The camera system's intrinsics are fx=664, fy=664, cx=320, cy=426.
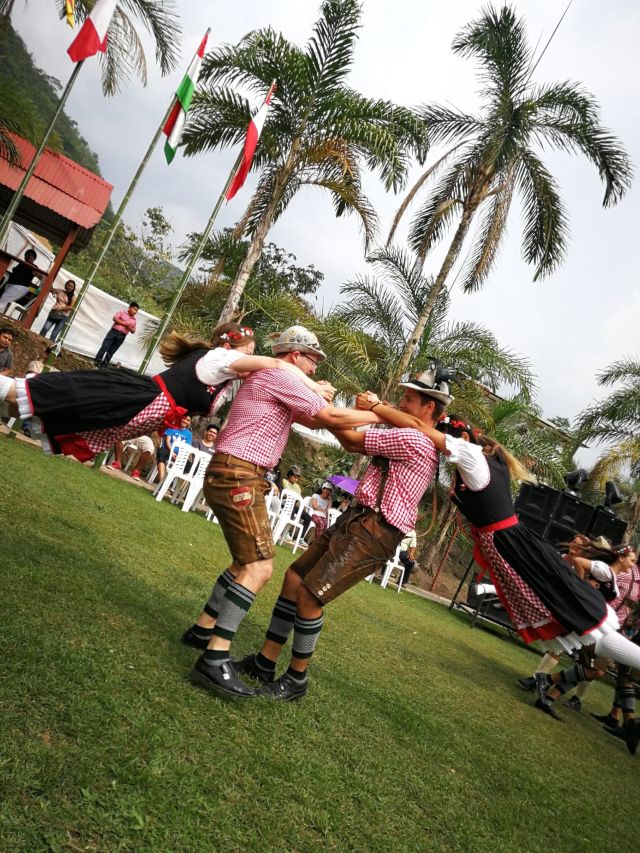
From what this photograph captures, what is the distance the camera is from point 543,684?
Answer: 727 cm

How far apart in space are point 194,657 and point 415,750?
1.45 meters

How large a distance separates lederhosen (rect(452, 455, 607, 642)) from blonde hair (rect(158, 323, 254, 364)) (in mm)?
1624

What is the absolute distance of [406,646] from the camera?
7.58 metres

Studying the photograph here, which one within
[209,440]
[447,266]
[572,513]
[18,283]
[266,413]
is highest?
[447,266]

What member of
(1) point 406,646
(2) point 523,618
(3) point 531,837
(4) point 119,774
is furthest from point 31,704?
(1) point 406,646

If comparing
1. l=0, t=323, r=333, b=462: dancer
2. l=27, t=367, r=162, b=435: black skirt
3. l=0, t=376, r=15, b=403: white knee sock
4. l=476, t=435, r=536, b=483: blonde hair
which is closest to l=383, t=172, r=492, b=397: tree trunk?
l=476, t=435, r=536, b=483: blonde hair

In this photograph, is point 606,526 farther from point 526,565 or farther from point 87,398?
point 87,398

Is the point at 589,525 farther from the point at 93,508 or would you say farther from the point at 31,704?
the point at 31,704

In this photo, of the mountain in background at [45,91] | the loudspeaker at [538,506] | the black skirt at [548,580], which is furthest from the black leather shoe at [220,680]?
the mountain in background at [45,91]

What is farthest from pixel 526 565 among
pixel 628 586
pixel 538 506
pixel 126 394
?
pixel 538 506

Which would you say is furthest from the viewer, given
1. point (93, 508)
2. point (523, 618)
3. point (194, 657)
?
point (93, 508)

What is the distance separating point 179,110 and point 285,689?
33.3 ft

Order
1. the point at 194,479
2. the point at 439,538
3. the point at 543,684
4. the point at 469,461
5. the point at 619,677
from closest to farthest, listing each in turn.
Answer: the point at 469,461 < the point at 543,684 < the point at 619,677 < the point at 194,479 < the point at 439,538

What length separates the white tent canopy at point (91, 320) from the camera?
18.8 meters
